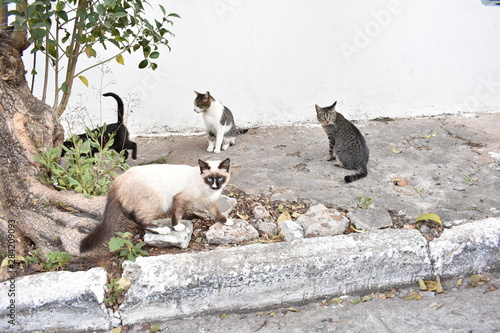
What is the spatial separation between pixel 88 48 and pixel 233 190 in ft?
5.70

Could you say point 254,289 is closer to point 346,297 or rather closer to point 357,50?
point 346,297

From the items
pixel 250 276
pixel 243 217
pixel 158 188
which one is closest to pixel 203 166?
pixel 158 188

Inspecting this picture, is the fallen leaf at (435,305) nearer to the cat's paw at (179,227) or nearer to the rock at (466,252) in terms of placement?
the rock at (466,252)

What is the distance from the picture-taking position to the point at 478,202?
389cm

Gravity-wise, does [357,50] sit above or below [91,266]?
above

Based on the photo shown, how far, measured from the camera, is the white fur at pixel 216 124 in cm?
541

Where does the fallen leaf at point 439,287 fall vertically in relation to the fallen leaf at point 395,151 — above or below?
below

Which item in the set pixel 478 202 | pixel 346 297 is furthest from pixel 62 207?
pixel 478 202

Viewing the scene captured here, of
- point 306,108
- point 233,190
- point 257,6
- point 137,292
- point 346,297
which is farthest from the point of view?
point 306,108

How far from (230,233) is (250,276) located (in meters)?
0.53

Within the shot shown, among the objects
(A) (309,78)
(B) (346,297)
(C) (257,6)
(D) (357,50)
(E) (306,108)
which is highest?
(C) (257,6)

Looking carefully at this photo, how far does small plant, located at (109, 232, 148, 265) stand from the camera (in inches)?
114

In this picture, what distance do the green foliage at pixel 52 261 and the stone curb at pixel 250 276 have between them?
17 centimetres

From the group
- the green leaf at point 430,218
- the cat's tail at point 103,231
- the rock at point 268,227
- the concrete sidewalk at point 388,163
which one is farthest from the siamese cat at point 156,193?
the green leaf at point 430,218
